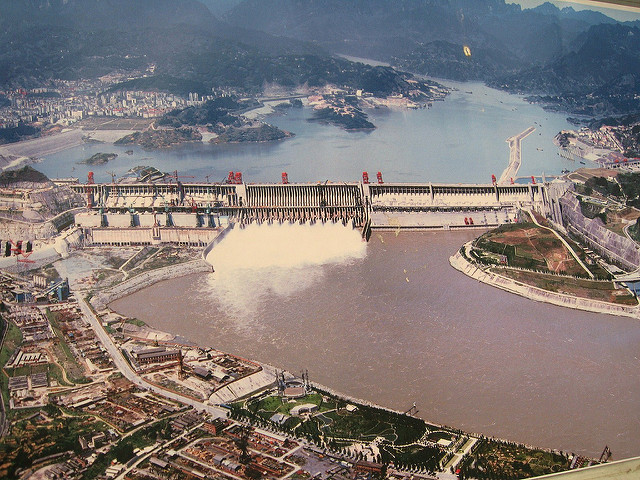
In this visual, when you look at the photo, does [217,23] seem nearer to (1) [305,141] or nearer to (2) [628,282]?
(1) [305,141]

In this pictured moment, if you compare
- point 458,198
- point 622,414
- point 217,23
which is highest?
point 217,23

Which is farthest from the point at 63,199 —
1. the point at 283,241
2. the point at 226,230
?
the point at 283,241

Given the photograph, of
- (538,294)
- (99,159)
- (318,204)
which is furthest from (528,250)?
(99,159)

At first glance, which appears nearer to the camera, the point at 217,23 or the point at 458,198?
the point at 458,198

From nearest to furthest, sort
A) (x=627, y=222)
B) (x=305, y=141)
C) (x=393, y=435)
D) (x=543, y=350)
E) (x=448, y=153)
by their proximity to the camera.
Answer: (x=393, y=435)
(x=543, y=350)
(x=627, y=222)
(x=448, y=153)
(x=305, y=141)

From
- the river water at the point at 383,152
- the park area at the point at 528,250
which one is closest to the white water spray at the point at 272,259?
the park area at the point at 528,250

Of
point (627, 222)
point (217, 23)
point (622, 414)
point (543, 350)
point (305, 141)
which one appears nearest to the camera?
point (622, 414)

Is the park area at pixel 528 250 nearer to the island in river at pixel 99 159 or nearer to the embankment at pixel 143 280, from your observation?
the embankment at pixel 143 280
